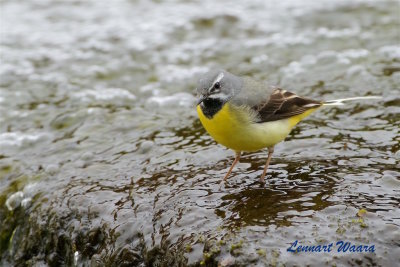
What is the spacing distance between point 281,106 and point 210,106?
99 centimetres

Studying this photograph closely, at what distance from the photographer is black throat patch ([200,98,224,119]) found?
6.06 meters

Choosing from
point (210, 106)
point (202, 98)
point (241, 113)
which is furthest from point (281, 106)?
point (202, 98)

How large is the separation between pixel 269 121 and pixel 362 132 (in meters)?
1.78

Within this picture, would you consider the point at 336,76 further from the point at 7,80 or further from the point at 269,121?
the point at 7,80

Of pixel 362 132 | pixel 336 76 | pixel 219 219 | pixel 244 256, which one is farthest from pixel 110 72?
pixel 244 256

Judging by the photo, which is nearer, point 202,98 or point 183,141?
point 202,98

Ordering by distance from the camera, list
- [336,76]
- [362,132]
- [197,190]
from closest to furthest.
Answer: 1. [197,190]
2. [362,132]
3. [336,76]

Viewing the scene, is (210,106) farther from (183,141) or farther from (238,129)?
(183,141)

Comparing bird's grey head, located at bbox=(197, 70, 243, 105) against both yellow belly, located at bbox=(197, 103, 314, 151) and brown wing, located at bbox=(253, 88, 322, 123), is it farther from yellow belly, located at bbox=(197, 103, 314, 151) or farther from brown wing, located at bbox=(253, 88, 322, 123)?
brown wing, located at bbox=(253, 88, 322, 123)

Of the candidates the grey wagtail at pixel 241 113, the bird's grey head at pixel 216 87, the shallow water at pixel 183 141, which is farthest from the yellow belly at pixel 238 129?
the shallow water at pixel 183 141

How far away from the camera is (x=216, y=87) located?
20.2 ft

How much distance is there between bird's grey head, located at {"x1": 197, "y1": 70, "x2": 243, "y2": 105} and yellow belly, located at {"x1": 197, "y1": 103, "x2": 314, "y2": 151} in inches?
6.1

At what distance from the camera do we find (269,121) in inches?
252

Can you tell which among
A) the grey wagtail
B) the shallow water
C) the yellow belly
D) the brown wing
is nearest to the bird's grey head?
the grey wagtail
